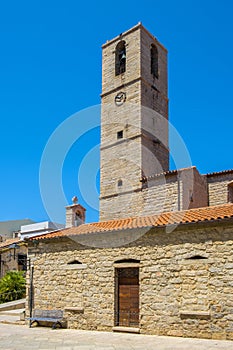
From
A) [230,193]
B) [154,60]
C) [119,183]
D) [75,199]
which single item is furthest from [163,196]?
[154,60]

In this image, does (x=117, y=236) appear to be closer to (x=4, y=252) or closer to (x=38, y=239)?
(x=38, y=239)

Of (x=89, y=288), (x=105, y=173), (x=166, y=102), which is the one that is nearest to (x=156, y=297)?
(x=89, y=288)

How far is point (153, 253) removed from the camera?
10.7m

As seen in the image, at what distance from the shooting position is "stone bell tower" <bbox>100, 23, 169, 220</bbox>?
22.6 metres

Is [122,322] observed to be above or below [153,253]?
below

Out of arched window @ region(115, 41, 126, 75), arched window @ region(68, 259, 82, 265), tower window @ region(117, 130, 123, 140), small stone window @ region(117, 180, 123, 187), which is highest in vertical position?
arched window @ region(115, 41, 126, 75)

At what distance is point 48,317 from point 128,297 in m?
3.00

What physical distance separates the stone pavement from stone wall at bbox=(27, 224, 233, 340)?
47cm

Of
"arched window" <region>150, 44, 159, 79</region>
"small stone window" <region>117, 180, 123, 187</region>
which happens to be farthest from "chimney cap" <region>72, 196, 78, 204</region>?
"arched window" <region>150, 44, 159, 79</region>

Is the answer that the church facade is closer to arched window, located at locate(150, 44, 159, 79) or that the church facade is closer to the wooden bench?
the wooden bench

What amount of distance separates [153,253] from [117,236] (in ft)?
4.36

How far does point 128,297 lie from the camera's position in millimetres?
11125

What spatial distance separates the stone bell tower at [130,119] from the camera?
22.6 metres

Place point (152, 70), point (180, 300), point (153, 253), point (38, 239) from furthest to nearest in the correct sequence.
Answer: point (152, 70) < point (38, 239) < point (153, 253) < point (180, 300)
